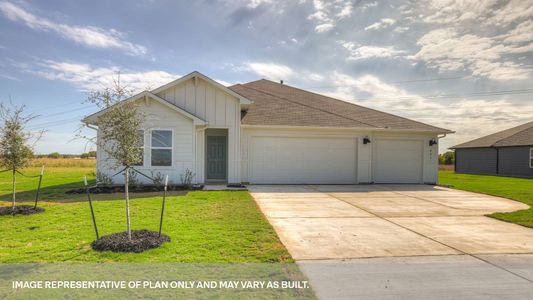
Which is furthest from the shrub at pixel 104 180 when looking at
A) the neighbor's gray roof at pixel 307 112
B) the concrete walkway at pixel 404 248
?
the concrete walkway at pixel 404 248

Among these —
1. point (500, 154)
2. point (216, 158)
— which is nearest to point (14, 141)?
point (216, 158)

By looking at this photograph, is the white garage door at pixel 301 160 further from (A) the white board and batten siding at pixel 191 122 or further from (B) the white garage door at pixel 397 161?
(B) the white garage door at pixel 397 161

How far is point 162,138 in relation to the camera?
39.1ft

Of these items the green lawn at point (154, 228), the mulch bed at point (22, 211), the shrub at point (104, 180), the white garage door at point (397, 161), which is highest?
the white garage door at point (397, 161)

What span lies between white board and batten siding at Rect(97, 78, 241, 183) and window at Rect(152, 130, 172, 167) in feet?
0.56

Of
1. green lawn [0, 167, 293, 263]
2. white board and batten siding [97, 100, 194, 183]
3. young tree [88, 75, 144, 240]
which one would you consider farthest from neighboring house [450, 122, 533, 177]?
young tree [88, 75, 144, 240]

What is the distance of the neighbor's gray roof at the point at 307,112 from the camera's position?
550 inches

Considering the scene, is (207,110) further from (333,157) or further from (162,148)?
(333,157)

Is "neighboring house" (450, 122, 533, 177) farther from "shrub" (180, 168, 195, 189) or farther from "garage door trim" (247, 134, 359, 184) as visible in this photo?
"shrub" (180, 168, 195, 189)

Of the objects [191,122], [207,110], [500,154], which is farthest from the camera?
[500,154]

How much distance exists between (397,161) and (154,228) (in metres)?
13.0

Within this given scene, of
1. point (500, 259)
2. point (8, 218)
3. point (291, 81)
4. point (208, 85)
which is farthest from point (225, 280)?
point (291, 81)

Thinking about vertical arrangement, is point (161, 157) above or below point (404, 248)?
above

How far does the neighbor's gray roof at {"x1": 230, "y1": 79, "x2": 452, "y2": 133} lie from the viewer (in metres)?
14.0
